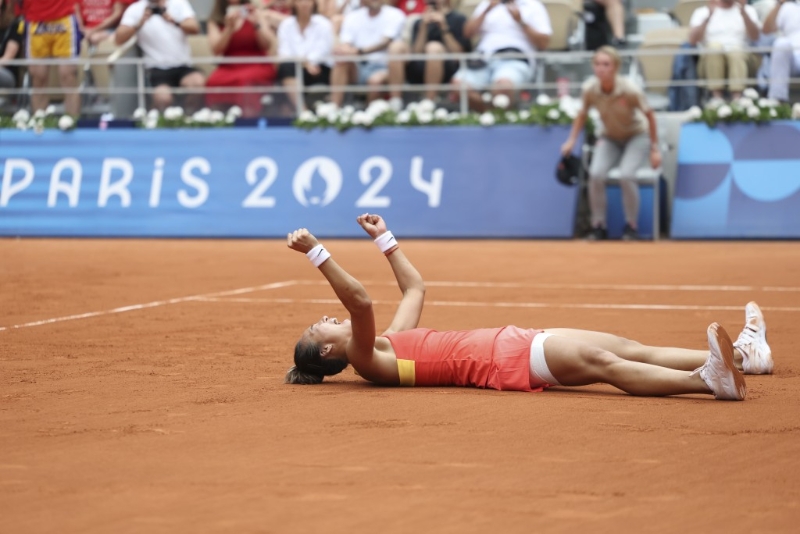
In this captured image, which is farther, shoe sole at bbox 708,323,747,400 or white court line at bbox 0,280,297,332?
white court line at bbox 0,280,297,332

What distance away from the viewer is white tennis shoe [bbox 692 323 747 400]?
599 cm

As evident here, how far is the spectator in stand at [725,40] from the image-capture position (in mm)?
16609

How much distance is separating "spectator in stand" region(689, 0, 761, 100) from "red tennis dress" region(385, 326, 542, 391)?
437 inches

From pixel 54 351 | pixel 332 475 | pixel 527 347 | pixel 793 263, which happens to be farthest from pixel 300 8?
pixel 332 475

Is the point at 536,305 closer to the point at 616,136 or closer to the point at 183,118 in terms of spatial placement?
the point at 616,136

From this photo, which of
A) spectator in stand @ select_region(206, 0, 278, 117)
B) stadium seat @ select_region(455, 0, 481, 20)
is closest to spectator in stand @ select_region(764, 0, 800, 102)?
stadium seat @ select_region(455, 0, 481, 20)

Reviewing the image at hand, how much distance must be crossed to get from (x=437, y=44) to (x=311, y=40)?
185cm

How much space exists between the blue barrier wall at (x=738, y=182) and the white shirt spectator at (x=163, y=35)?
7.42m

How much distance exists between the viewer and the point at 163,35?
18438 millimetres

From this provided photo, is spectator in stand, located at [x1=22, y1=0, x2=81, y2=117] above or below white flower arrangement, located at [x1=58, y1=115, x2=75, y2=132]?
above

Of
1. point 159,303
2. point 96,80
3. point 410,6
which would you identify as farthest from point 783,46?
point 96,80

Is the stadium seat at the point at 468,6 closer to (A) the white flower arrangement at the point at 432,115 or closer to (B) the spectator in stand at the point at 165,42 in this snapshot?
(A) the white flower arrangement at the point at 432,115

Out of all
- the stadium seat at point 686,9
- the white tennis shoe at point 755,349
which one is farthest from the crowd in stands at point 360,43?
the white tennis shoe at point 755,349

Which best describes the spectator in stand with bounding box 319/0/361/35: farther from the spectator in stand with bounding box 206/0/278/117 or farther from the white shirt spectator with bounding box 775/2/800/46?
the white shirt spectator with bounding box 775/2/800/46
